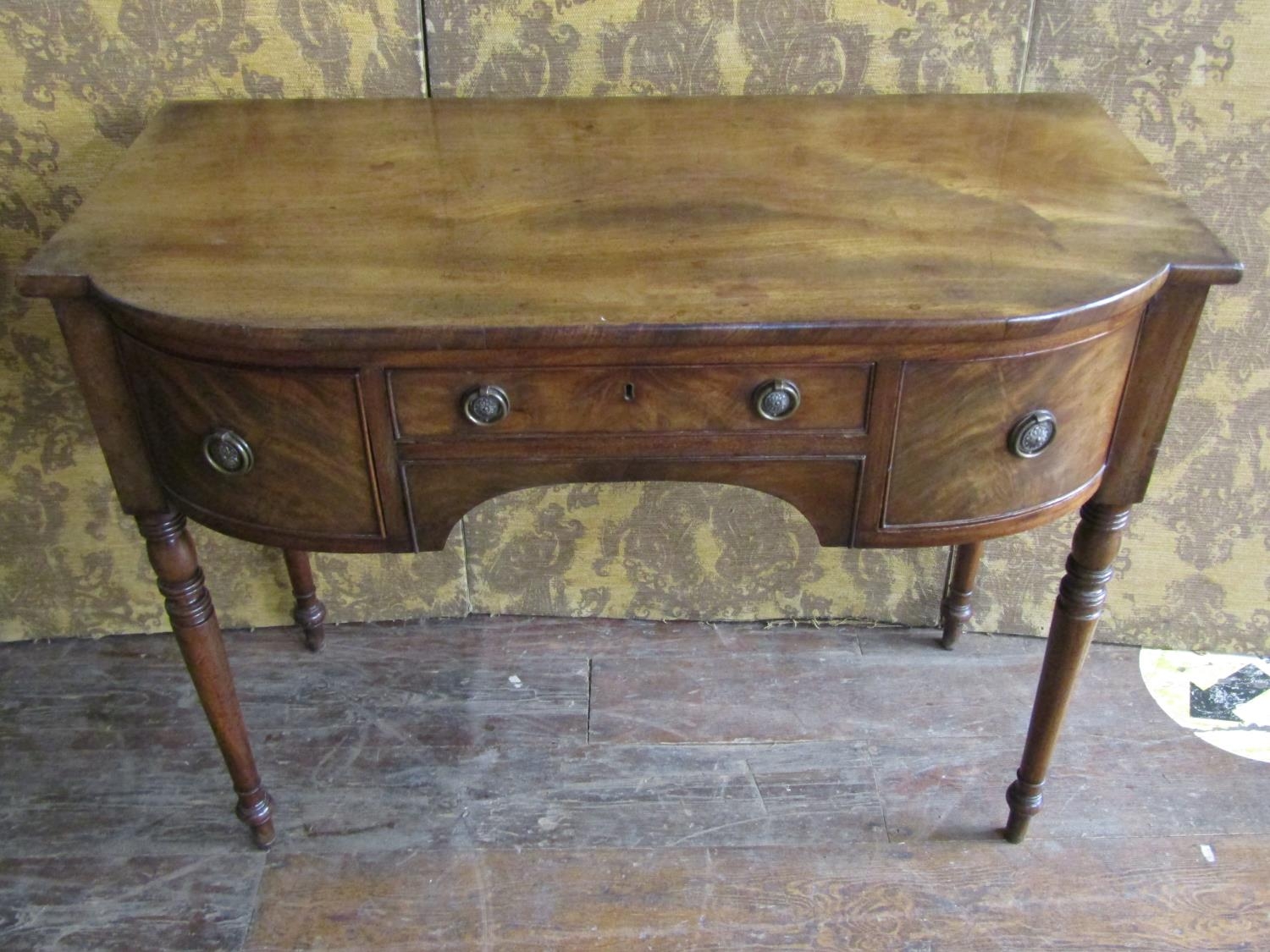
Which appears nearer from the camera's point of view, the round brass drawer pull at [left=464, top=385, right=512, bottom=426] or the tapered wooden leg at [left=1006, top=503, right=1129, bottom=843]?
the round brass drawer pull at [left=464, top=385, right=512, bottom=426]

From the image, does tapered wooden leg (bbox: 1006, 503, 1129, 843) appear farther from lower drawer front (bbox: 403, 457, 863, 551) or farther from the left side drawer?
the left side drawer

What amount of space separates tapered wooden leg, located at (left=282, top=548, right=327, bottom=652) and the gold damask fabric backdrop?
0.17 feet

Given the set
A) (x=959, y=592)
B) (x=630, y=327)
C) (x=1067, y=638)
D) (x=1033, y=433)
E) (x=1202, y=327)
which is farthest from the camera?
(x=959, y=592)

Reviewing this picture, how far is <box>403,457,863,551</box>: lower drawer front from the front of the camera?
1.10 meters

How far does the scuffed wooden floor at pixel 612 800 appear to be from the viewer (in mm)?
1439

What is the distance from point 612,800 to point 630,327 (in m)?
0.85

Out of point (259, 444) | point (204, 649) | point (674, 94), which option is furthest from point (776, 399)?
point (204, 649)

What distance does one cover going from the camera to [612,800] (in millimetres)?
1592

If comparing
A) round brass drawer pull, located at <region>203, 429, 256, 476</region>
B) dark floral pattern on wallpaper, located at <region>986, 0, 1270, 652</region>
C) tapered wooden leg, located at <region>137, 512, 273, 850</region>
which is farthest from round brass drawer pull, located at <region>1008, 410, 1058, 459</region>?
tapered wooden leg, located at <region>137, 512, 273, 850</region>

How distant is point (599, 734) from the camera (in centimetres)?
169

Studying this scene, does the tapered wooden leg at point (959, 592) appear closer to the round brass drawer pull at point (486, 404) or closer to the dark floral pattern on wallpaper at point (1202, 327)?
the dark floral pattern on wallpaper at point (1202, 327)

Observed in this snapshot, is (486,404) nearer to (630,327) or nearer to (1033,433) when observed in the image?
(630,327)

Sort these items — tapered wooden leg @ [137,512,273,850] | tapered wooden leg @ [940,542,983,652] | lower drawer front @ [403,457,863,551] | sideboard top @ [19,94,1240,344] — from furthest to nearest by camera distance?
1. tapered wooden leg @ [940,542,983,652]
2. tapered wooden leg @ [137,512,273,850]
3. lower drawer front @ [403,457,863,551]
4. sideboard top @ [19,94,1240,344]

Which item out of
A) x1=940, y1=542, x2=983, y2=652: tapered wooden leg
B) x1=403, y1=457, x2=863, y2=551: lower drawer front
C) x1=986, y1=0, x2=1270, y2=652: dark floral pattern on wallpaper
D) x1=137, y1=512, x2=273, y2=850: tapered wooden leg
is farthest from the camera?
x1=940, y1=542, x2=983, y2=652: tapered wooden leg
